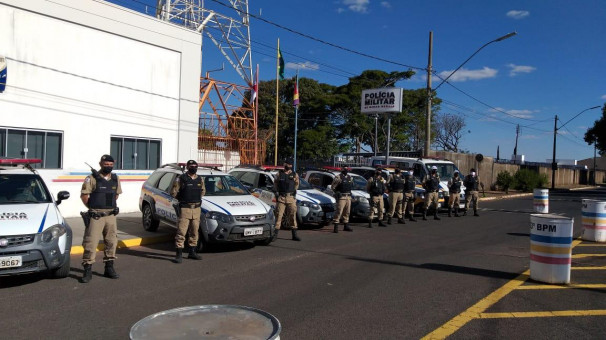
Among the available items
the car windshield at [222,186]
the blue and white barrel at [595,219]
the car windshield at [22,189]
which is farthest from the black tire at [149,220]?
the blue and white barrel at [595,219]

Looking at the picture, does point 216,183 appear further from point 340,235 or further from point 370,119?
point 370,119

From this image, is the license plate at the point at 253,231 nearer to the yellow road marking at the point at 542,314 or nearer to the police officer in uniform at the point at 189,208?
the police officer in uniform at the point at 189,208

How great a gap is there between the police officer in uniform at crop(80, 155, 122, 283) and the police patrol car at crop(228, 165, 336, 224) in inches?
212

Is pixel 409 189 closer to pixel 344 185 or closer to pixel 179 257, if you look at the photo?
pixel 344 185

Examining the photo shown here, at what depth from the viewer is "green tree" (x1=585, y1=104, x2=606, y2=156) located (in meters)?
48.5

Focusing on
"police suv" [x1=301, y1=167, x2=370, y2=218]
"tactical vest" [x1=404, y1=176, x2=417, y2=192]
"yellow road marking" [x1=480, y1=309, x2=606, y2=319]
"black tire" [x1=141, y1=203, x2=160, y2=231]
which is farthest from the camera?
"tactical vest" [x1=404, y1=176, x2=417, y2=192]

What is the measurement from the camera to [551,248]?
22.0 feet

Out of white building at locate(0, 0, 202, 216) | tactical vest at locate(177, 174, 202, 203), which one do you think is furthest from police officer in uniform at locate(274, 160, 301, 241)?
white building at locate(0, 0, 202, 216)

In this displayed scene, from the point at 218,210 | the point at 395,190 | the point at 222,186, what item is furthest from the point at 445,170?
the point at 218,210

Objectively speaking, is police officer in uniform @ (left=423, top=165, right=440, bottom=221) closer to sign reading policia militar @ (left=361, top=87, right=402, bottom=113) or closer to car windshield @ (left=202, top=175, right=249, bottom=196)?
car windshield @ (left=202, top=175, right=249, bottom=196)

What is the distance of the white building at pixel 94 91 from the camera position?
11.4m

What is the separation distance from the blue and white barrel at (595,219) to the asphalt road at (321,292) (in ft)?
8.47

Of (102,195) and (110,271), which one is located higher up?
(102,195)

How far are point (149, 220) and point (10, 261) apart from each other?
16.0 ft
